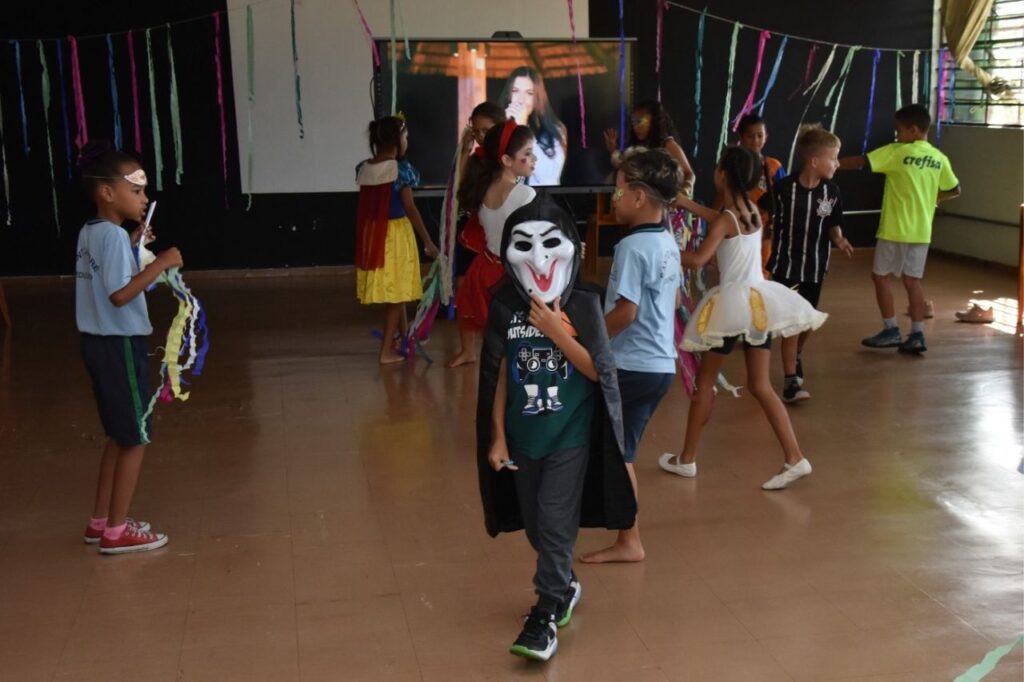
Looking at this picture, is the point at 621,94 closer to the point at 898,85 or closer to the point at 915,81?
the point at 898,85

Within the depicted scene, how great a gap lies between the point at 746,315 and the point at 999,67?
20.5 feet

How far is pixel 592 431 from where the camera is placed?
10.3 feet

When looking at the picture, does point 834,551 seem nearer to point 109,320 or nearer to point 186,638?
point 186,638

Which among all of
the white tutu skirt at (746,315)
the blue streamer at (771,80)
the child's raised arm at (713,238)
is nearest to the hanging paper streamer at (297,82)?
the blue streamer at (771,80)

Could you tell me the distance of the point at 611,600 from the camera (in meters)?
3.45

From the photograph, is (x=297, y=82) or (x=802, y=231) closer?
(x=802, y=231)

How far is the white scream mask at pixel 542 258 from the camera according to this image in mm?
3008

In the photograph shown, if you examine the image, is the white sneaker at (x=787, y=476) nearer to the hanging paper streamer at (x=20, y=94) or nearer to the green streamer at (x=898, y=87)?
the green streamer at (x=898, y=87)

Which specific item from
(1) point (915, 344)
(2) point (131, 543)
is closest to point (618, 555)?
(2) point (131, 543)

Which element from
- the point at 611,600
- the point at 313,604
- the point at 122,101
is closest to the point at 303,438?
the point at 313,604

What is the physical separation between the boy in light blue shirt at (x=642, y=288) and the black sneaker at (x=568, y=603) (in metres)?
0.30

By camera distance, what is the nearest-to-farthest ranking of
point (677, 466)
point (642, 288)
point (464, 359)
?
point (642, 288) → point (677, 466) → point (464, 359)

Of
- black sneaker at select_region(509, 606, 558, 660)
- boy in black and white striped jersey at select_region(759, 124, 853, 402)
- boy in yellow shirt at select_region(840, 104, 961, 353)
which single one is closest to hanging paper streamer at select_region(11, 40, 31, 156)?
boy in black and white striped jersey at select_region(759, 124, 853, 402)

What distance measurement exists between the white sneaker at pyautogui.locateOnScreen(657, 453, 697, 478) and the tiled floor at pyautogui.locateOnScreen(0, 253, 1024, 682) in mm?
60
